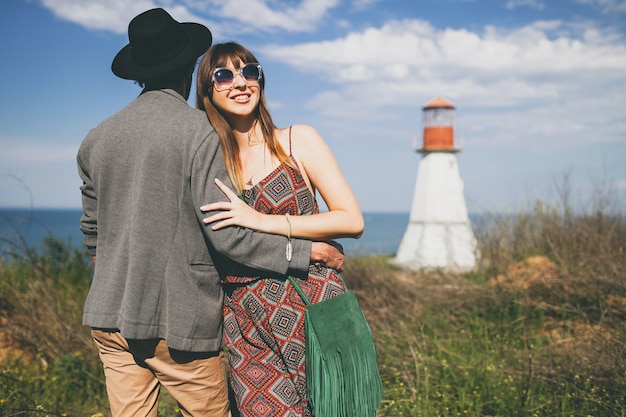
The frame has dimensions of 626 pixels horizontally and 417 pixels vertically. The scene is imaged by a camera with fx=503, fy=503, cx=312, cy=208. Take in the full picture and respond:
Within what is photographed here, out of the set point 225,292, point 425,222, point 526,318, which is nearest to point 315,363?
point 225,292

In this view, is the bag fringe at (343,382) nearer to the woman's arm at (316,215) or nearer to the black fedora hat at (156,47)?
the woman's arm at (316,215)

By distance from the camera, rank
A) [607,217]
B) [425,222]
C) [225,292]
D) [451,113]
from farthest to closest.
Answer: [451,113]
[425,222]
[607,217]
[225,292]

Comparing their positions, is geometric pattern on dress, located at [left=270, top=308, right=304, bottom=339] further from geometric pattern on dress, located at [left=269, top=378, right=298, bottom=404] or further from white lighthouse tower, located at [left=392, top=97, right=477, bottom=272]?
white lighthouse tower, located at [left=392, top=97, right=477, bottom=272]

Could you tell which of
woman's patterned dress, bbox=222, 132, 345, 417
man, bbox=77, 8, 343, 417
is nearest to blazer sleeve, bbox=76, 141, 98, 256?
man, bbox=77, 8, 343, 417

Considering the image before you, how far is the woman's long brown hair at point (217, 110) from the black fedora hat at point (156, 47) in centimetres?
19

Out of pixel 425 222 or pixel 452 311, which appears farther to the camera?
pixel 425 222

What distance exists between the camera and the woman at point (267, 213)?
2086mm

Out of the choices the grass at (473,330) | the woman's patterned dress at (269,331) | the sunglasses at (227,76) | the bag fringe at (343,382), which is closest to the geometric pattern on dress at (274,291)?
the woman's patterned dress at (269,331)

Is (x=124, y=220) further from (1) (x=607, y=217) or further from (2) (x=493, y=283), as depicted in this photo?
(1) (x=607, y=217)

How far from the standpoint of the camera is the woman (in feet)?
6.84

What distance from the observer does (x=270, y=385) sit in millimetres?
2094

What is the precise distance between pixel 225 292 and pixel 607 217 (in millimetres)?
7016

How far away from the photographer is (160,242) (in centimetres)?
187

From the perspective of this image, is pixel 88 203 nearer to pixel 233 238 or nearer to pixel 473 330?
pixel 233 238
